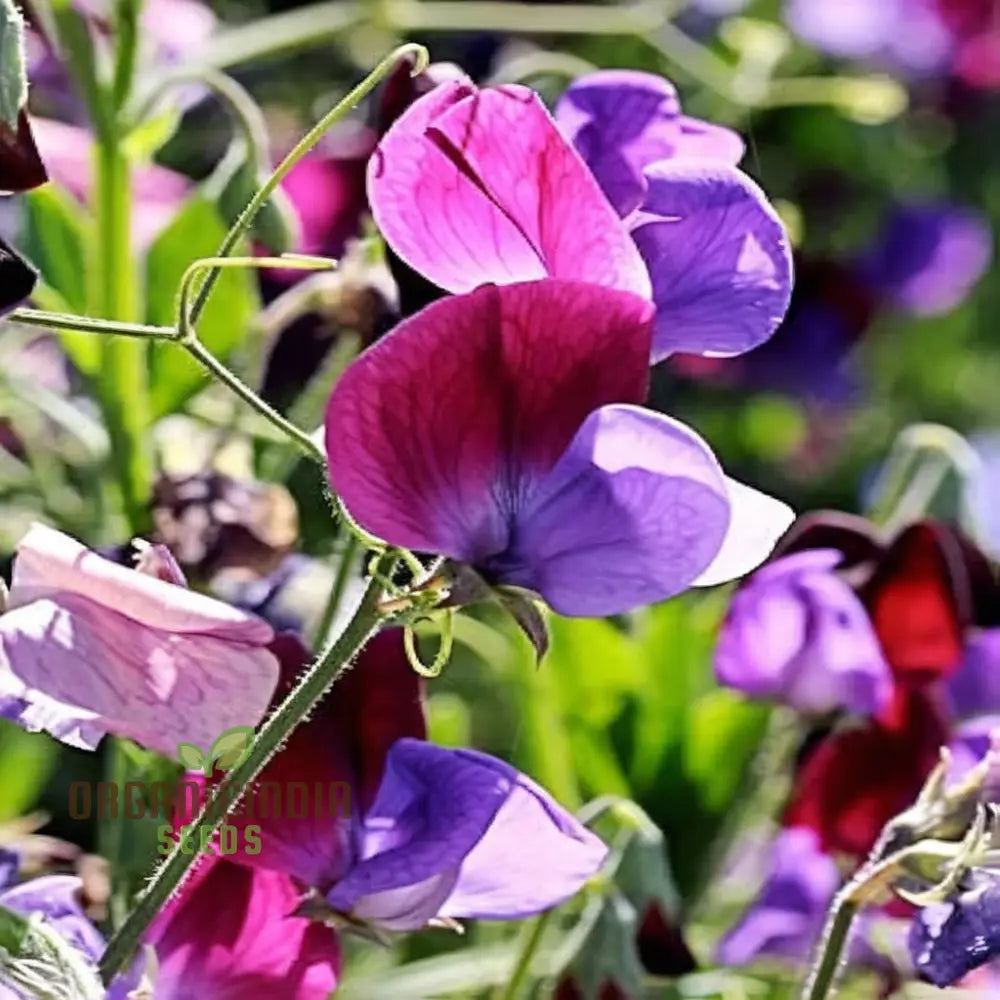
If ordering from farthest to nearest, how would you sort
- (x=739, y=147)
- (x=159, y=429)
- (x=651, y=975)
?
(x=159, y=429), (x=651, y=975), (x=739, y=147)

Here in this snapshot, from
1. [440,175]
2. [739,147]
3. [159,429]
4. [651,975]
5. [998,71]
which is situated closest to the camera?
[440,175]

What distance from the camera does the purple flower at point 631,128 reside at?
584 millimetres

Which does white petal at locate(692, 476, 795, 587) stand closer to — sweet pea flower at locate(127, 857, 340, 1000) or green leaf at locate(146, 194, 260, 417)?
sweet pea flower at locate(127, 857, 340, 1000)

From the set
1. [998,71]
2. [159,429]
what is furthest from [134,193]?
[998,71]

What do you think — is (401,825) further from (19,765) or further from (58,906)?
(19,765)

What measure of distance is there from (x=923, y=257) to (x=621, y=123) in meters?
0.85

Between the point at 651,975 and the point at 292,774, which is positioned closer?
the point at 292,774

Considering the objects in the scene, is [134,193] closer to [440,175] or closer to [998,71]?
[440,175]

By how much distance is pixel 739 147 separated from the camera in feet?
1.97

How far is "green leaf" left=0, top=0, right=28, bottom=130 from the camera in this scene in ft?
1.57

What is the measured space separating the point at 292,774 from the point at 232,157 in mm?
252

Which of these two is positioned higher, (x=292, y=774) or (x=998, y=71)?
(x=292, y=774)

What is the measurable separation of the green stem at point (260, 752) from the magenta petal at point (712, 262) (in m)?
0.09

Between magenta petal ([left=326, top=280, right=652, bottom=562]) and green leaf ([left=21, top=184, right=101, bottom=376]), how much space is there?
292 millimetres
